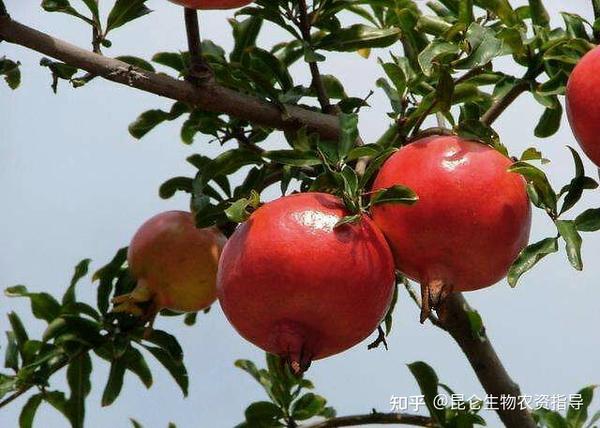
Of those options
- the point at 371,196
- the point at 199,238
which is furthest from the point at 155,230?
the point at 371,196

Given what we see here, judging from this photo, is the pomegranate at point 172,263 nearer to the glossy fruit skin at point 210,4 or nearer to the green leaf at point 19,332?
the green leaf at point 19,332

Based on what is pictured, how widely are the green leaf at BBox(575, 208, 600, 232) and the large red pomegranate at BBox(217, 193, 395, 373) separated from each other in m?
0.40

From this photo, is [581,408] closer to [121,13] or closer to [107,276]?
[107,276]

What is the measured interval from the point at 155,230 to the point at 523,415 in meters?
1.00

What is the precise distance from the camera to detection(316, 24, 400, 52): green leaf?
246 centimetres

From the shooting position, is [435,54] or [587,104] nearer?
[587,104]

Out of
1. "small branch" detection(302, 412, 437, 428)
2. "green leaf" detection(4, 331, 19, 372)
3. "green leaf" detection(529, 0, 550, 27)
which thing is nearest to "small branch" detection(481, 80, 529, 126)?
"green leaf" detection(529, 0, 550, 27)

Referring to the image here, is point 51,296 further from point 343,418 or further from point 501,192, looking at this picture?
point 501,192

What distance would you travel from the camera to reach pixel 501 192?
1797 mm

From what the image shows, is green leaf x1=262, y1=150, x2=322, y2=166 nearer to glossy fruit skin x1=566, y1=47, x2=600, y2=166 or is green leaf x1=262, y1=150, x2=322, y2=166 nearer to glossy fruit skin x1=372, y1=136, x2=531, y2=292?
glossy fruit skin x1=372, y1=136, x2=531, y2=292

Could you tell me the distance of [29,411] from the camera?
9.19 feet

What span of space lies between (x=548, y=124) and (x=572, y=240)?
1.95 feet

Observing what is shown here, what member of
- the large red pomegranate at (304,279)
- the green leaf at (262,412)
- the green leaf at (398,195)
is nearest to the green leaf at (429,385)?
the green leaf at (262,412)

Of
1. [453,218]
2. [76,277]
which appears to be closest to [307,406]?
[76,277]
